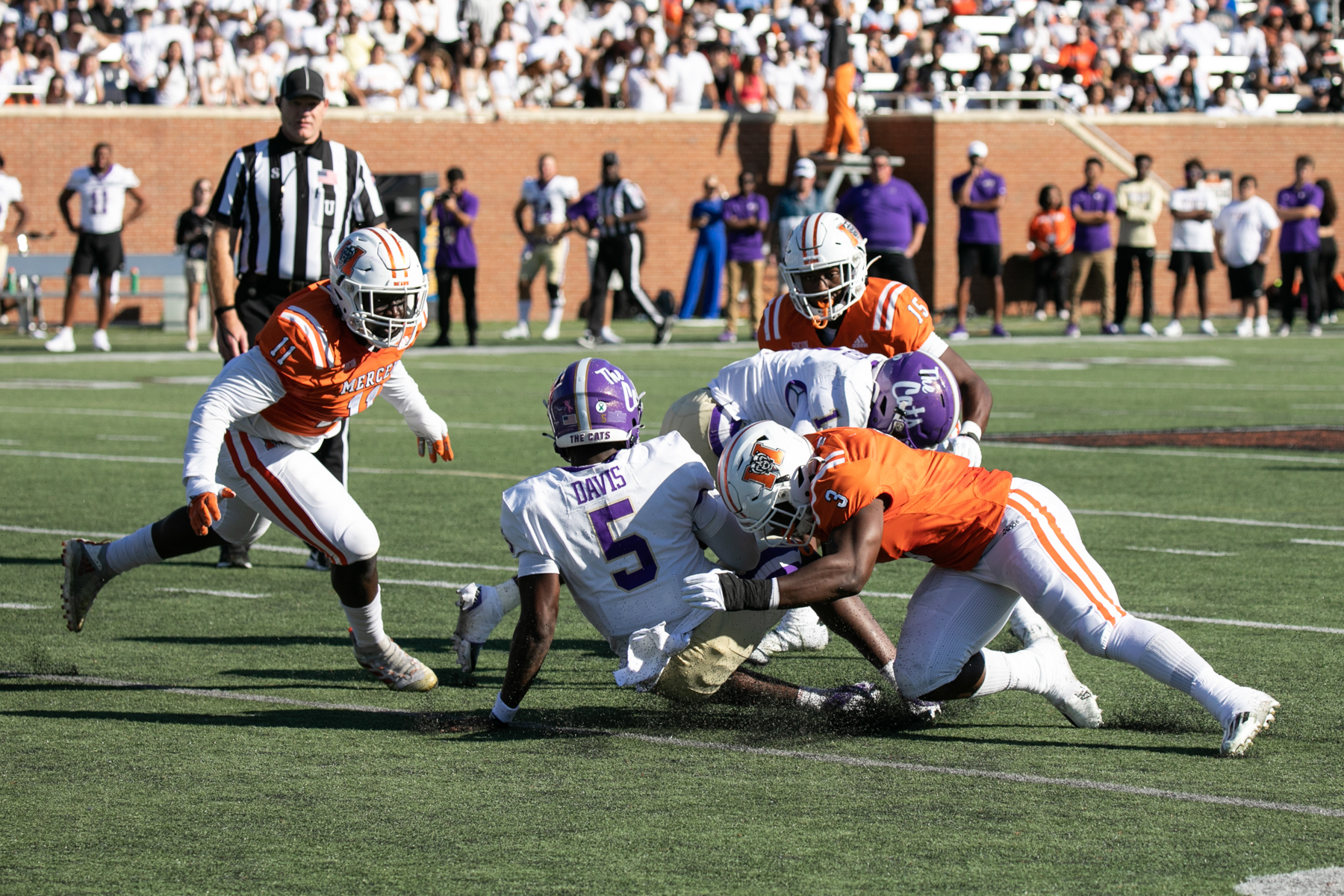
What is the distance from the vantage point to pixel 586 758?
4.57m

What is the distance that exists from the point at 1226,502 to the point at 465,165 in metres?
17.7

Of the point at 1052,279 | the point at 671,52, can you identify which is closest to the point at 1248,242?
the point at 1052,279

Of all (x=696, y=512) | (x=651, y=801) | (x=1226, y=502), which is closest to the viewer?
(x=651, y=801)

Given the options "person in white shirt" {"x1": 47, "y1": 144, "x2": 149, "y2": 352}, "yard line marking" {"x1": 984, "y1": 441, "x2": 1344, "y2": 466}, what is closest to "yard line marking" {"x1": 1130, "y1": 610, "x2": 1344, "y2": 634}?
"yard line marking" {"x1": 984, "y1": 441, "x2": 1344, "y2": 466}

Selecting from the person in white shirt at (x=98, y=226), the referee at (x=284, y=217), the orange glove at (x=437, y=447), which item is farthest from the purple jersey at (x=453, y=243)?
the orange glove at (x=437, y=447)

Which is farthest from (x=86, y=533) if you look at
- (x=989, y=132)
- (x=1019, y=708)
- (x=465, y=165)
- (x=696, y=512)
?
(x=989, y=132)

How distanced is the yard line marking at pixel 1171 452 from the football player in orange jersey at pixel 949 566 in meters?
6.13

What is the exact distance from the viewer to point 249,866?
3631 millimetres

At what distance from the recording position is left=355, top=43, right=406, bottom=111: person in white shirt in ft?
80.3

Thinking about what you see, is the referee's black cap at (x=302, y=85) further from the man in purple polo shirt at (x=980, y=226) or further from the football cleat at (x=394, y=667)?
the man in purple polo shirt at (x=980, y=226)

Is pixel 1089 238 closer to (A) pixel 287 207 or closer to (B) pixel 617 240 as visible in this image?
(B) pixel 617 240

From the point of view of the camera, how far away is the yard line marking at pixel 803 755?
407cm

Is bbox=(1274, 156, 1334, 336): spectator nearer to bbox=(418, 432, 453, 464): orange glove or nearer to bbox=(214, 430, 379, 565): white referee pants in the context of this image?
bbox=(418, 432, 453, 464): orange glove

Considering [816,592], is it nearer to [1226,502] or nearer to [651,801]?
[651,801]
